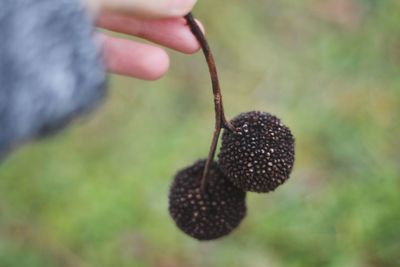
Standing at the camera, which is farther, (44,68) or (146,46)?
(146,46)

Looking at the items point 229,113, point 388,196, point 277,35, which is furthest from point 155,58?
point 277,35

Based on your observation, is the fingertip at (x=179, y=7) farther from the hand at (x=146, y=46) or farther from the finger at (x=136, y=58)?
the finger at (x=136, y=58)

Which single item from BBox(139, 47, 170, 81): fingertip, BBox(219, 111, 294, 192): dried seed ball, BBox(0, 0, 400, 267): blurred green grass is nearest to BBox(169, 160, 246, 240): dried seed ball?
BBox(219, 111, 294, 192): dried seed ball

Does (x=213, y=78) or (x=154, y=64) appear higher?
(x=213, y=78)

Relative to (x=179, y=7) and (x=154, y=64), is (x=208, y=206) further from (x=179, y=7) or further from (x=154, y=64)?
(x=179, y=7)

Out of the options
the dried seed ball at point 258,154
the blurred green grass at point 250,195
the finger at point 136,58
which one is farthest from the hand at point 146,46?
the blurred green grass at point 250,195

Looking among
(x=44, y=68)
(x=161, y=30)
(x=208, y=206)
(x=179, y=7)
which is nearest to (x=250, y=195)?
(x=208, y=206)

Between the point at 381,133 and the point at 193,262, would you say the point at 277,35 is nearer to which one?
the point at 381,133
